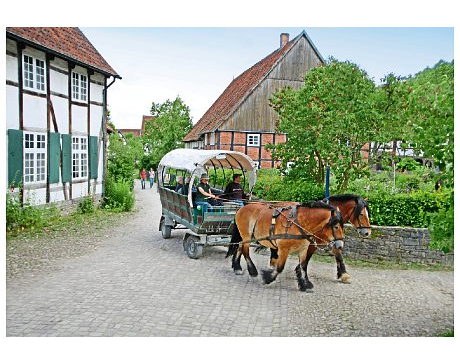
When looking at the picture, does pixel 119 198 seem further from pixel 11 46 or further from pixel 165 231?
pixel 11 46

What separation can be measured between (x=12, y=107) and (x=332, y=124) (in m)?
6.26

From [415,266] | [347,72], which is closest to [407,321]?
[415,266]

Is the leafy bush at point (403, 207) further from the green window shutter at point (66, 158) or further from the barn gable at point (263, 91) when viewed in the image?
the green window shutter at point (66, 158)

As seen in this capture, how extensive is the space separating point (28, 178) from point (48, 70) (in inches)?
100

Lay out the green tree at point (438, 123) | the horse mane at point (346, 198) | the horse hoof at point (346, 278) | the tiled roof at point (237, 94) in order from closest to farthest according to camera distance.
→ the green tree at point (438, 123), the horse mane at point (346, 198), the horse hoof at point (346, 278), the tiled roof at point (237, 94)

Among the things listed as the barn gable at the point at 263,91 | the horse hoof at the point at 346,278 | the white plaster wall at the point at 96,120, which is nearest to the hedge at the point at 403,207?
the horse hoof at the point at 346,278

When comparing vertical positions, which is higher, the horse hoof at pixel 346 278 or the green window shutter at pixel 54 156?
the green window shutter at pixel 54 156

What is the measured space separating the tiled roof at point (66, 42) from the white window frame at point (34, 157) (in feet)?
6.34

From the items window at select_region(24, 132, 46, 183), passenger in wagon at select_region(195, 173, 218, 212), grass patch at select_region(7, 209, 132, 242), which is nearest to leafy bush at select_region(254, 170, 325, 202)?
passenger in wagon at select_region(195, 173, 218, 212)

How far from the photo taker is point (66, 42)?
11.4 meters

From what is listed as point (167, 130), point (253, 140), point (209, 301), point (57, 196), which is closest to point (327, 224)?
point (209, 301)

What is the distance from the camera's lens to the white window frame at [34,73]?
965cm

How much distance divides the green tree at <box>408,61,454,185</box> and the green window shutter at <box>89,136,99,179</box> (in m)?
9.91

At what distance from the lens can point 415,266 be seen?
730 centimetres
